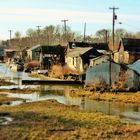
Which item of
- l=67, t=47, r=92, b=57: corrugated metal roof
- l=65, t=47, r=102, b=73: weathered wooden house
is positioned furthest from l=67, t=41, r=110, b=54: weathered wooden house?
l=65, t=47, r=102, b=73: weathered wooden house

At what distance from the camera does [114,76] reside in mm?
45094

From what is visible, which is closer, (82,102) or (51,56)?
(82,102)

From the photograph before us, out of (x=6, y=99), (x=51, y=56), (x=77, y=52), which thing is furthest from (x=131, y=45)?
(x=6, y=99)

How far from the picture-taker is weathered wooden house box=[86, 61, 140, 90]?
42619mm

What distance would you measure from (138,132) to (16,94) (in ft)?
69.3

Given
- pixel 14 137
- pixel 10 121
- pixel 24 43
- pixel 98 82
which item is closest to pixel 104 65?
pixel 98 82

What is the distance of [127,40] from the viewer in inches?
2854

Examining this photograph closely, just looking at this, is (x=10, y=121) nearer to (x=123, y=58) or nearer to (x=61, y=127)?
(x=61, y=127)

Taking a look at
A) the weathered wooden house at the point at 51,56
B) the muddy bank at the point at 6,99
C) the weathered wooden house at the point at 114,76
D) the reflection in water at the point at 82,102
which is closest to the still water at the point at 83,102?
the reflection in water at the point at 82,102

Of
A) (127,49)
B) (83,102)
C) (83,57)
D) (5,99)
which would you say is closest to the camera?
(83,102)

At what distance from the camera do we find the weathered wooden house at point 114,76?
1678 inches

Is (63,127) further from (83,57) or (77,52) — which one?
(77,52)

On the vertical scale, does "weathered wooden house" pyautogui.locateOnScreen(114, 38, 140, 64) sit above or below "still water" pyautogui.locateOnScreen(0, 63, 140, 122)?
above

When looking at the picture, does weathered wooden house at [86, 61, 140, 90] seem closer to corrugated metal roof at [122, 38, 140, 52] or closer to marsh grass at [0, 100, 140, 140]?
marsh grass at [0, 100, 140, 140]
